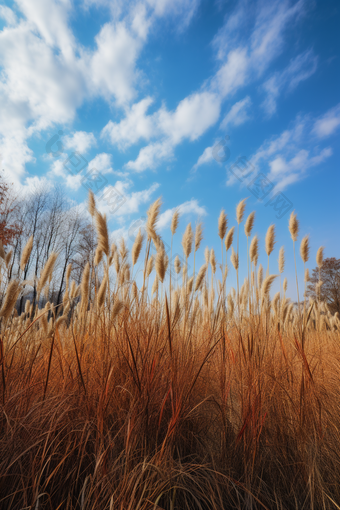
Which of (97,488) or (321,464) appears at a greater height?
(97,488)

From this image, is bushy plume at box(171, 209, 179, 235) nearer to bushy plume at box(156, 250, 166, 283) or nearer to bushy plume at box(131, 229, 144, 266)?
bushy plume at box(131, 229, 144, 266)

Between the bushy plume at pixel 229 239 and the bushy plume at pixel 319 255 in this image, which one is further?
the bushy plume at pixel 319 255

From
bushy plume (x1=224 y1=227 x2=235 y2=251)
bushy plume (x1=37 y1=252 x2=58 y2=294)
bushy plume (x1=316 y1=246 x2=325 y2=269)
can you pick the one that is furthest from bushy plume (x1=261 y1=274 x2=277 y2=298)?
bushy plume (x1=37 y1=252 x2=58 y2=294)

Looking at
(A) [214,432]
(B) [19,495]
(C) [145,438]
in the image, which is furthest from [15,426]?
(A) [214,432]

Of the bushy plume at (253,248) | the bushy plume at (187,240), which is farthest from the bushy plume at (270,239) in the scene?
the bushy plume at (187,240)

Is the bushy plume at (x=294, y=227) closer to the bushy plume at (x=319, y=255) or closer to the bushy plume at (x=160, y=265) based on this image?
the bushy plume at (x=319, y=255)

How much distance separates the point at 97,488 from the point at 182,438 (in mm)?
638

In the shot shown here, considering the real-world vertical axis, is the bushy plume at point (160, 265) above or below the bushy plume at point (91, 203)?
below

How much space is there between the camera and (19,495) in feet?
3.68

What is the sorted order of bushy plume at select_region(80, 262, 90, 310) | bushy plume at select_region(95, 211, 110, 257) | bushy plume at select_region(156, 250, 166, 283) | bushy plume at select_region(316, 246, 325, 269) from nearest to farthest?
bushy plume at select_region(156, 250, 166, 283), bushy plume at select_region(95, 211, 110, 257), bushy plume at select_region(80, 262, 90, 310), bushy plume at select_region(316, 246, 325, 269)

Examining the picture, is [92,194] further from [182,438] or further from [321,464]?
[321,464]

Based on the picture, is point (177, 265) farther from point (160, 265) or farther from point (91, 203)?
point (160, 265)

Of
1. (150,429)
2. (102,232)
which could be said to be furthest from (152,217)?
(150,429)

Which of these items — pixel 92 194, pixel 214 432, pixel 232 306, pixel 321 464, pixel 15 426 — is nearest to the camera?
pixel 15 426
